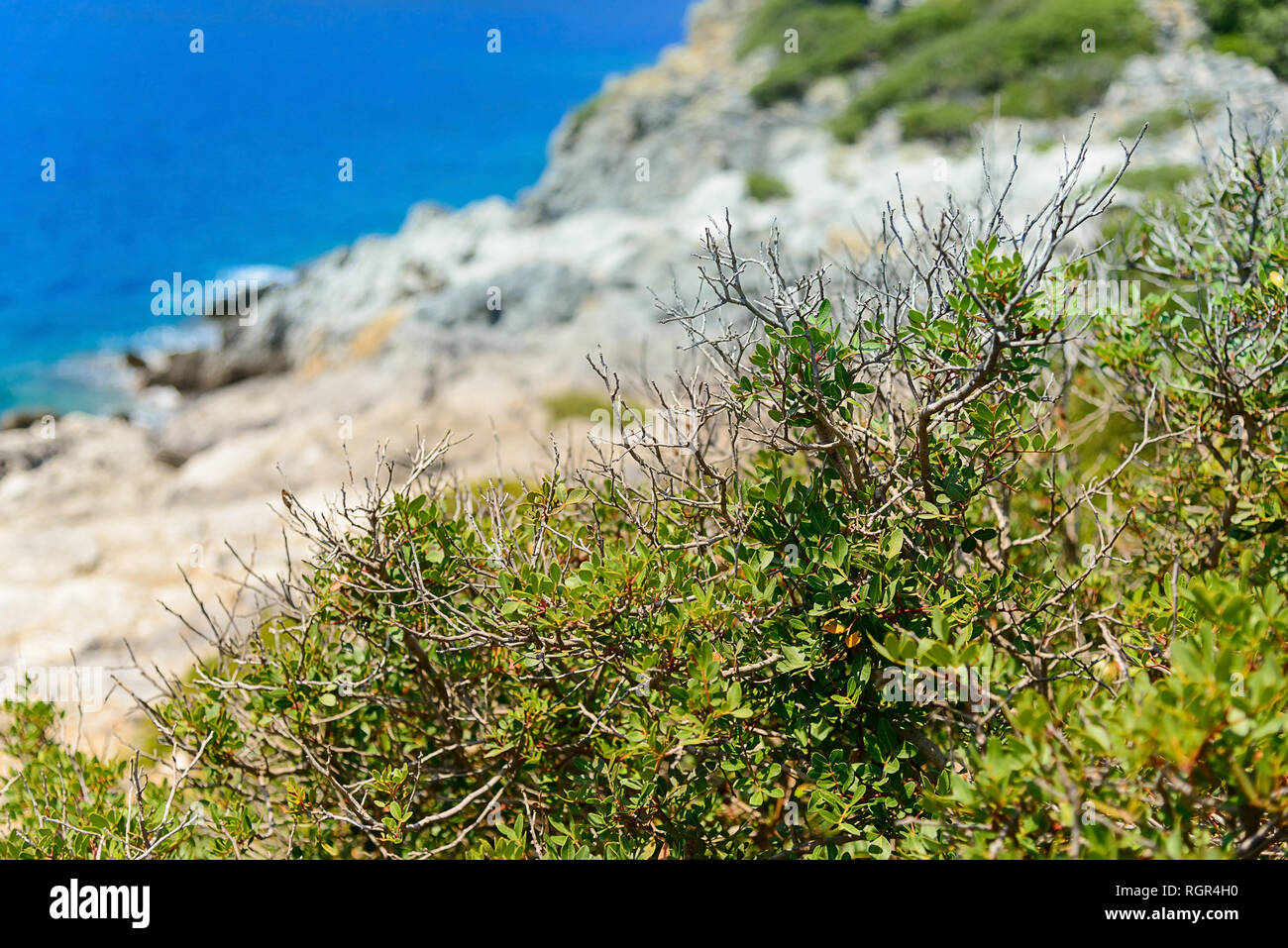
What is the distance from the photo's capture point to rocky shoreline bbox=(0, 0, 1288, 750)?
380 inches

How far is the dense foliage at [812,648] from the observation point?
196 centimetres

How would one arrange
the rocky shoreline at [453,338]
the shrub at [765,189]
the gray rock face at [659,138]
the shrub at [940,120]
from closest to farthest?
the rocky shoreline at [453,338], the shrub at [765,189], the shrub at [940,120], the gray rock face at [659,138]

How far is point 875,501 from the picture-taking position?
271 cm

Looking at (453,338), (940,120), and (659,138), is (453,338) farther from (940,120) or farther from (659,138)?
(659,138)

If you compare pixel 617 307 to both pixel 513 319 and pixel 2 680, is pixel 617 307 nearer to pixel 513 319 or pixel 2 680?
pixel 513 319

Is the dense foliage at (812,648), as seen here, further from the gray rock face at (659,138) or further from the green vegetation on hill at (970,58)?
the gray rock face at (659,138)

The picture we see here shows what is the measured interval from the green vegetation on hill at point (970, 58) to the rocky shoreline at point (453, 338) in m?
1.20

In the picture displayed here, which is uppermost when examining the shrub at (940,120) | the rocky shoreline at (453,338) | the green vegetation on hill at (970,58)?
the green vegetation on hill at (970,58)

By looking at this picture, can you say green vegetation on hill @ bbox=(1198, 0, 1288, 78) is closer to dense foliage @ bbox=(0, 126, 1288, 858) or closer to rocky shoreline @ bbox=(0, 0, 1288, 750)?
rocky shoreline @ bbox=(0, 0, 1288, 750)

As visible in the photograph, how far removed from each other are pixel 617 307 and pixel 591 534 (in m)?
21.8

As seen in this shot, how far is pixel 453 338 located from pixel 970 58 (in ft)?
97.2

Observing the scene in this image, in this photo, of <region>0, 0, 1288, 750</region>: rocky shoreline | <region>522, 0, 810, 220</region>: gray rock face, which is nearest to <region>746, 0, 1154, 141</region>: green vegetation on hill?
<region>0, 0, 1288, 750</region>: rocky shoreline

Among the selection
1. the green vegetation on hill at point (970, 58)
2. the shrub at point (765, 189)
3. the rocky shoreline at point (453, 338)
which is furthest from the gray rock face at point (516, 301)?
the green vegetation on hill at point (970, 58)
